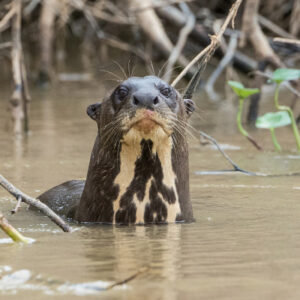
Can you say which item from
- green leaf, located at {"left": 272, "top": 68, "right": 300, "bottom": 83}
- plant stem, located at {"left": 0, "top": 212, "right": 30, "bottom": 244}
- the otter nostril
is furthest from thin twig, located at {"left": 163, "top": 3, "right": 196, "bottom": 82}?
plant stem, located at {"left": 0, "top": 212, "right": 30, "bottom": 244}

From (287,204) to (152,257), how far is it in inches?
56.6

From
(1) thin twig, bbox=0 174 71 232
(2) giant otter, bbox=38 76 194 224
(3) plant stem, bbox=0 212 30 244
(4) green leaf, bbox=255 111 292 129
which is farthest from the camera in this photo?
(4) green leaf, bbox=255 111 292 129

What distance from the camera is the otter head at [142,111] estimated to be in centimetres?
368

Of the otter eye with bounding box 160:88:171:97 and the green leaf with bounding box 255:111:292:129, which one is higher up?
the green leaf with bounding box 255:111:292:129

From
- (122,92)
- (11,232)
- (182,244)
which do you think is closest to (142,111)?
(122,92)

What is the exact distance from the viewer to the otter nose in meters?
3.66

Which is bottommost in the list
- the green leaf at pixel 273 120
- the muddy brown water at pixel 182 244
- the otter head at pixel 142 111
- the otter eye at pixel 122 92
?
the muddy brown water at pixel 182 244

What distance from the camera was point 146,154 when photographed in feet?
12.8

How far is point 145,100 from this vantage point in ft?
12.0

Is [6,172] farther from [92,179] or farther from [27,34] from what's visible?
[27,34]

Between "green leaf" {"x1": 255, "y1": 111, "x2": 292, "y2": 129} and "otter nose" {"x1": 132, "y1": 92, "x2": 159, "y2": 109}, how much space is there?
7.63 ft

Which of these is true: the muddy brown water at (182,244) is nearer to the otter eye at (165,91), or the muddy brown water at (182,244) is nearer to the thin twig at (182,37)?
the otter eye at (165,91)

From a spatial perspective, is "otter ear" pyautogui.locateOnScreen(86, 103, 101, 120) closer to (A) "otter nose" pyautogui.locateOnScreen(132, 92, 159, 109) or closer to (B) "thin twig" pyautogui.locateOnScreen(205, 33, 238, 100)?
(A) "otter nose" pyautogui.locateOnScreen(132, 92, 159, 109)

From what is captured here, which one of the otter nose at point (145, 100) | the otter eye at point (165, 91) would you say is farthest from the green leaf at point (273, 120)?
the otter nose at point (145, 100)
